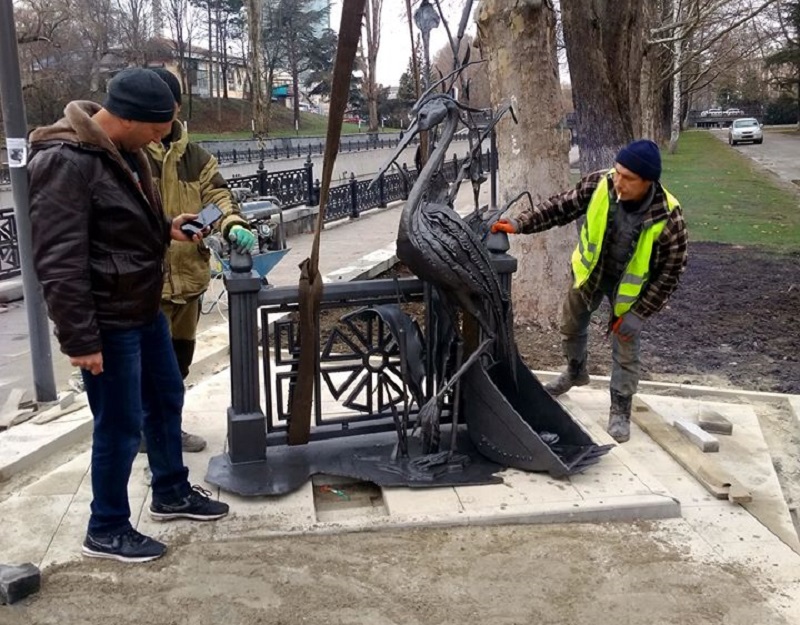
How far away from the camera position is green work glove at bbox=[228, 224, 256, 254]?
400 centimetres

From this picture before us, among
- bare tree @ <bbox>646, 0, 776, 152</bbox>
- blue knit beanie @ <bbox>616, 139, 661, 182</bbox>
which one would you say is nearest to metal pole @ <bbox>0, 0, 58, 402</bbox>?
blue knit beanie @ <bbox>616, 139, 661, 182</bbox>

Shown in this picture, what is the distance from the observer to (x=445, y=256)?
399cm

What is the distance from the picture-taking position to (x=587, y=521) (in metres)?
3.87

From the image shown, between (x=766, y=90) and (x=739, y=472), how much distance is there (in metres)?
69.9

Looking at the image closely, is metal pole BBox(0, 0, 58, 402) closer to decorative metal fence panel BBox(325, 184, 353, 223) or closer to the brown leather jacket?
the brown leather jacket

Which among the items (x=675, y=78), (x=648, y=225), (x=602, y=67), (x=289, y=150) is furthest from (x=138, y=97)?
(x=675, y=78)

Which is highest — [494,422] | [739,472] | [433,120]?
[433,120]

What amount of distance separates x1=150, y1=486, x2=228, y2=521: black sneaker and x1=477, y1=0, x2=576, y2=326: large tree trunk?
4.44m

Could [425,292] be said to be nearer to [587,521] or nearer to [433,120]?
[433,120]

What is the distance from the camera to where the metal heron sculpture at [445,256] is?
397 centimetres

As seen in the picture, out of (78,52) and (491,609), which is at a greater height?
(78,52)

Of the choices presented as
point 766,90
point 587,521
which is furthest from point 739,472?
point 766,90

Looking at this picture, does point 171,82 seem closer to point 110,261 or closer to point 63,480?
point 110,261

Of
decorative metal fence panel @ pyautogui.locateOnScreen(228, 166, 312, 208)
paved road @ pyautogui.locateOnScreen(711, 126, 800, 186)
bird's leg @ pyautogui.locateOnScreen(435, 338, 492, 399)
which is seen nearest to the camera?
bird's leg @ pyautogui.locateOnScreen(435, 338, 492, 399)
